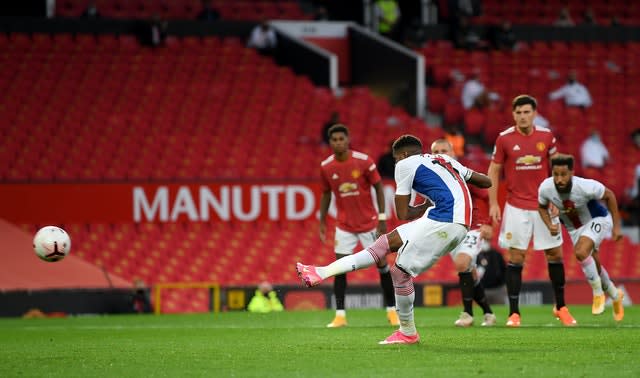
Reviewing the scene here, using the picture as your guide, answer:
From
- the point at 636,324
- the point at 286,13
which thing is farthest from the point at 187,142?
the point at 636,324

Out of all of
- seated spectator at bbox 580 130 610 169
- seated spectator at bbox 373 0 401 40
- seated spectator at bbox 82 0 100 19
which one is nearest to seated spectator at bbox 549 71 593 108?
seated spectator at bbox 580 130 610 169

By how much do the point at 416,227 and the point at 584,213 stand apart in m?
3.78

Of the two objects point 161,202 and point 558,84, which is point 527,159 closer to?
point 161,202

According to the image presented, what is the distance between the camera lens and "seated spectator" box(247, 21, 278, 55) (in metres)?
28.2

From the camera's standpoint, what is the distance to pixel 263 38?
28156 mm

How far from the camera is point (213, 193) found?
22609 millimetres

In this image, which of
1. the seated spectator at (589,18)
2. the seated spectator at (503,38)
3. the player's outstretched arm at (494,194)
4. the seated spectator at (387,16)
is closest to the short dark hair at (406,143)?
the player's outstretched arm at (494,194)

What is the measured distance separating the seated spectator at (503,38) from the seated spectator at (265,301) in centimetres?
1214

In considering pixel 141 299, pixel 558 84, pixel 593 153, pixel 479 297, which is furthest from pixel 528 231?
pixel 558 84

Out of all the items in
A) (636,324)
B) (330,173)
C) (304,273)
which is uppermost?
(330,173)

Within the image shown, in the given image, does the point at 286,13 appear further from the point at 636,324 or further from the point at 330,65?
the point at 636,324

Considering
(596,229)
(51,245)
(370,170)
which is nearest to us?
(51,245)

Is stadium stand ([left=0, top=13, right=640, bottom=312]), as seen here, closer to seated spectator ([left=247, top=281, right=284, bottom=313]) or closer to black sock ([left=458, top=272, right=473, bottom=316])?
seated spectator ([left=247, top=281, right=284, bottom=313])

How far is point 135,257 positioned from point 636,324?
10596 millimetres
